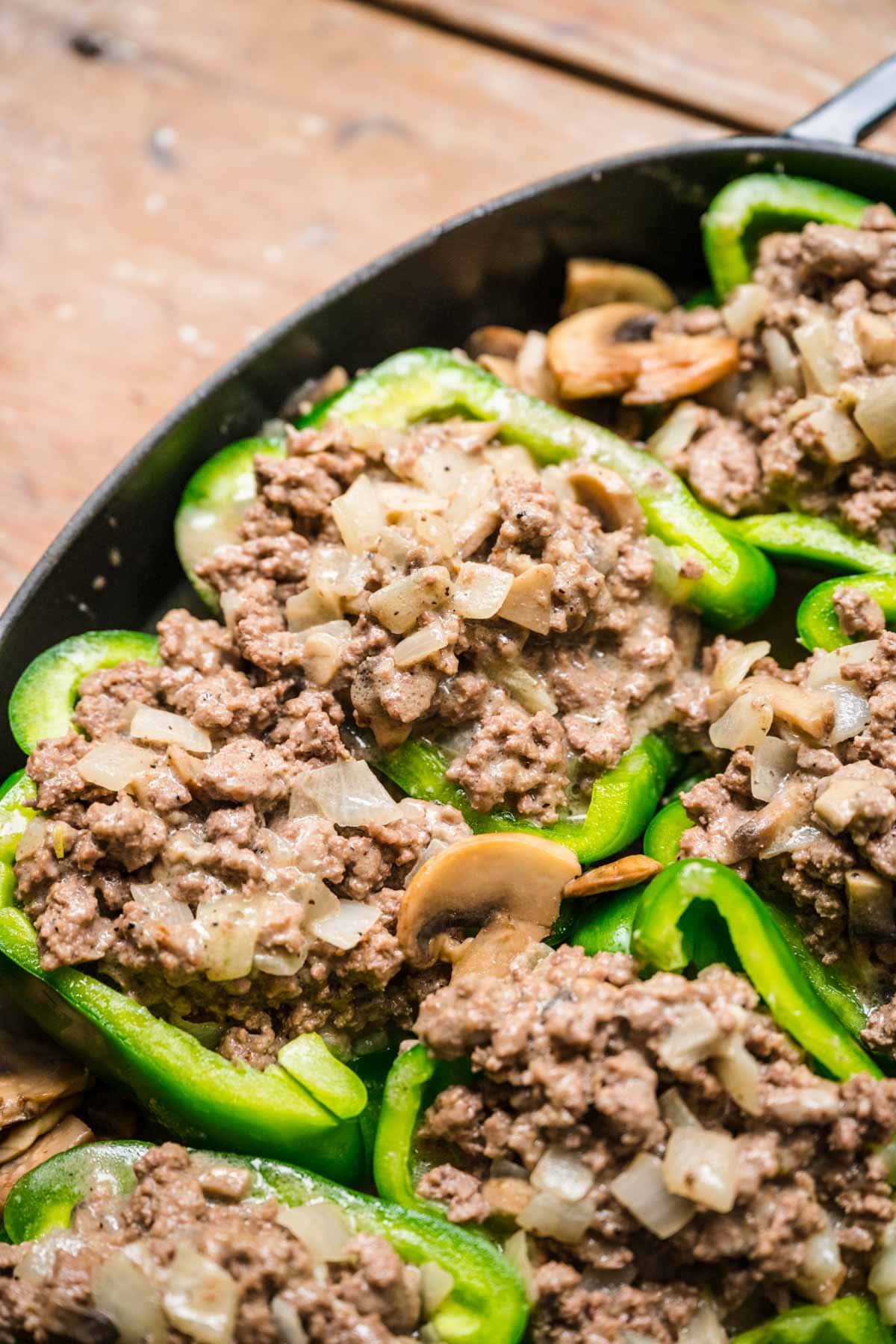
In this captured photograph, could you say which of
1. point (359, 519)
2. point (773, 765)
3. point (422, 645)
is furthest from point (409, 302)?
point (773, 765)

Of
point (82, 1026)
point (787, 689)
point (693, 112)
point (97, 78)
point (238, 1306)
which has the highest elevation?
point (693, 112)

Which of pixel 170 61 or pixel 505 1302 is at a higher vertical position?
pixel 170 61

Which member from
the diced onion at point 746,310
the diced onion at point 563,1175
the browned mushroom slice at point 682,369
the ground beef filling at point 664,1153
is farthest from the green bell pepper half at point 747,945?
the diced onion at point 746,310

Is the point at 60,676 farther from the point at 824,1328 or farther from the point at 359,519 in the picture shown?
the point at 824,1328

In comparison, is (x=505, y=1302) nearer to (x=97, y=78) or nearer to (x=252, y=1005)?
(x=252, y=1005)

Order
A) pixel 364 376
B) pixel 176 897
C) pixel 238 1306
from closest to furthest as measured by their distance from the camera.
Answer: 1. pixel 238 1306
2. pixel 176 897
3. pixel 364 376

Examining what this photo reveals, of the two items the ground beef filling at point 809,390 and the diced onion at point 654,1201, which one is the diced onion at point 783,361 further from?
the diced onion at point 654,1201

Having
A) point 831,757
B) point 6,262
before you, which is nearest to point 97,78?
point 6,262
